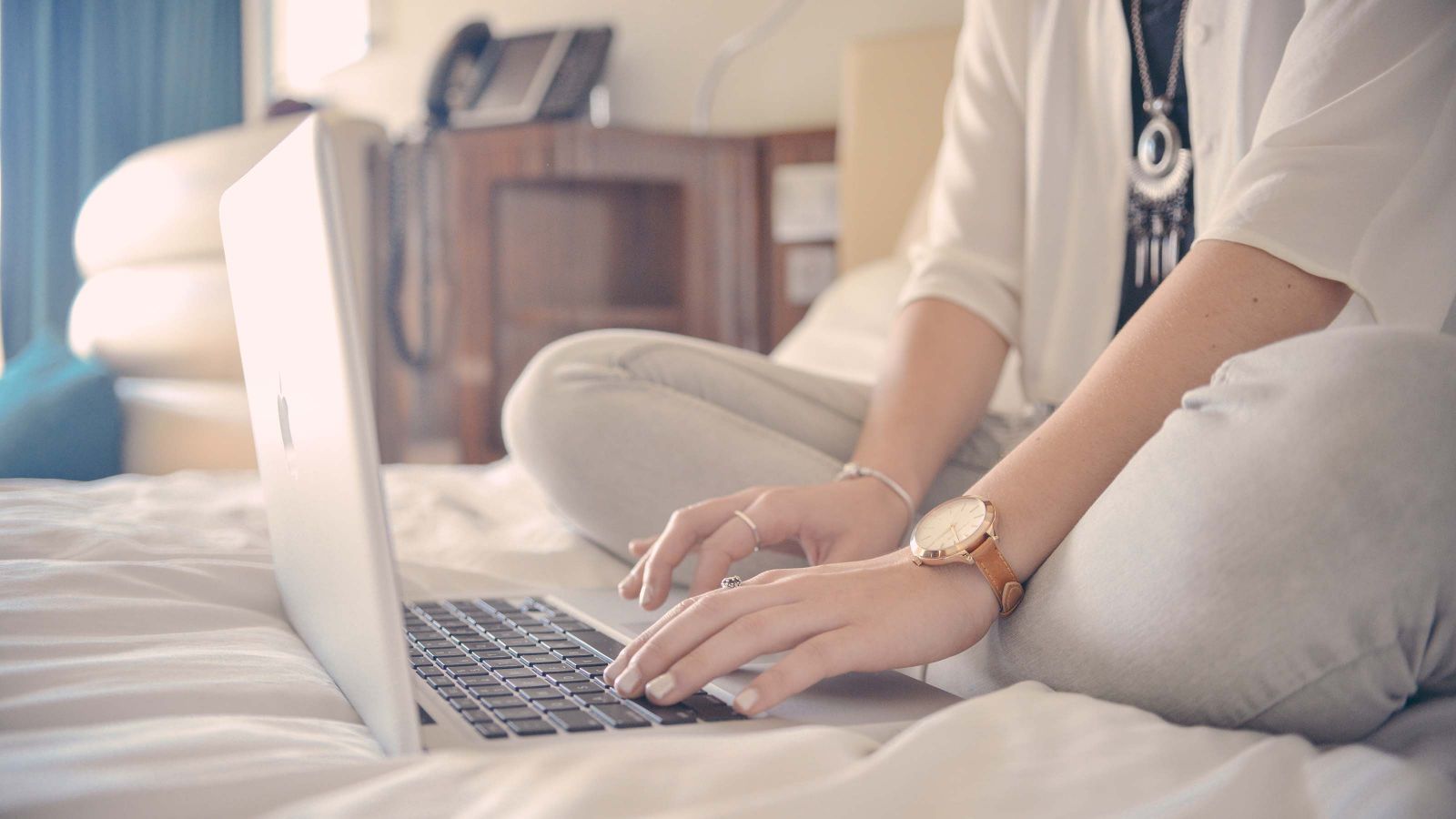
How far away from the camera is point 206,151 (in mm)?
2404

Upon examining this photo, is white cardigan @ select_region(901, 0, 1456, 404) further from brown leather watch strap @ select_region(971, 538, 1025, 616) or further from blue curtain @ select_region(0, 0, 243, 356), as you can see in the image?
blue curtain @ select_region(0, 0, 243, 356)

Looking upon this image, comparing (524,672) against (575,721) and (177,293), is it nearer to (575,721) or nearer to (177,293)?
(575,721)

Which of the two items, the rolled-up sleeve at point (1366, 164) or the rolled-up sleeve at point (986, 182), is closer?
the rolled-up sleeve at point (1366, 164)

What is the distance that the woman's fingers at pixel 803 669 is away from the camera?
0.51 meters

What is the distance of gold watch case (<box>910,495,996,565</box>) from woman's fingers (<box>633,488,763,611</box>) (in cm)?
17

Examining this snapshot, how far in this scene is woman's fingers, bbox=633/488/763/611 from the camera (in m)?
0.71

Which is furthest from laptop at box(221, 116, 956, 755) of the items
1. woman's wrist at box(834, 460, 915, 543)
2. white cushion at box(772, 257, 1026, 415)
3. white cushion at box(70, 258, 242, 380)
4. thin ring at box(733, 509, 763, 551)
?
white cushion at box(70, 258, 242, 380)

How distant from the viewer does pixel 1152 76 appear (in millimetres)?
1019

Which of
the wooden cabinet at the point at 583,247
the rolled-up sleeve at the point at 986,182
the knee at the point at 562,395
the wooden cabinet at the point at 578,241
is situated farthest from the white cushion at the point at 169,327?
the rolled-up sleeve at the point at 986,182

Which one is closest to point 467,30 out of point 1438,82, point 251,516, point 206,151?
point 206,151

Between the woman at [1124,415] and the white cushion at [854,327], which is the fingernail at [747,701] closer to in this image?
the woman at [1124,415]

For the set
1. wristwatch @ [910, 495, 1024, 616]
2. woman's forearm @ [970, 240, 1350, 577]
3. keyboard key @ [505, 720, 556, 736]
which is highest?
woman's forearm @ [970, 240, 1350, 577]

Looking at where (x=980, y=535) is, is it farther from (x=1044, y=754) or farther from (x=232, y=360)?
(x=232, y=360)

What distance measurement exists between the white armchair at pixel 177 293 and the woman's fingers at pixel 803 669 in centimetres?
176
